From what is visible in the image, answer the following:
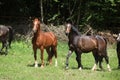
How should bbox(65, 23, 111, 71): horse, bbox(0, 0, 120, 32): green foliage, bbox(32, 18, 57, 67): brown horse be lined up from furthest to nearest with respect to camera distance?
bbox(0, 0, 120, 32): green foliage < bbox(32, 18, 57, 67): brown horse < bbox(65, 23, 111, 71): horse

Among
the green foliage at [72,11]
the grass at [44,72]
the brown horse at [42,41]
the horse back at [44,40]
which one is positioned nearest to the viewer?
the grass at [44,72]

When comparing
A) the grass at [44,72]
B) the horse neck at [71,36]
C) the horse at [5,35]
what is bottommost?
the grass at [44,72]

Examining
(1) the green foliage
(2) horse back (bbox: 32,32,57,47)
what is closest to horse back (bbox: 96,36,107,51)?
(2) horse back (bbox: 32,32,57,47)

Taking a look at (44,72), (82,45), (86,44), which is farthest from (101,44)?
(44,72)

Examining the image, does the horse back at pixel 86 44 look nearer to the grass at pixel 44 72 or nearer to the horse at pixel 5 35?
the grass at pixel 44 72

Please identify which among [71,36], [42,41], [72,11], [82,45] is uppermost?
[71,36]

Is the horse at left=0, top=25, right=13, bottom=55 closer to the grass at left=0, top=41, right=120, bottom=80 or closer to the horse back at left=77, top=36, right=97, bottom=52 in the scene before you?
the grass at left=0, top=41, right=120, bottom=80

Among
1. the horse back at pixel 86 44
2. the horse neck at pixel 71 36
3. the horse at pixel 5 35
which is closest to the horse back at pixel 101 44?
the horse back at pixel 86 44

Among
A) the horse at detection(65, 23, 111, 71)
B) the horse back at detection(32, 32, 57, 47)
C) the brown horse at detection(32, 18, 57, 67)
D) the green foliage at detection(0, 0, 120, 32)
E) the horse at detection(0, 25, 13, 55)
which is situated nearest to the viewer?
the horse at detection(65, 23, 111, 71)

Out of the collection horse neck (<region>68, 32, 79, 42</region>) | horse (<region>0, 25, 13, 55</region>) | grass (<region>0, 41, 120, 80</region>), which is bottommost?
grass (<region>0, 41, 120, 80</region>)

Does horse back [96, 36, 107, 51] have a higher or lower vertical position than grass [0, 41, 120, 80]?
higher

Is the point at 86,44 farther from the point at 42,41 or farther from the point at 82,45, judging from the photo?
the point at 42,41

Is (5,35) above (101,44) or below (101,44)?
below

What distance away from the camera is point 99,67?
59.1 ft
